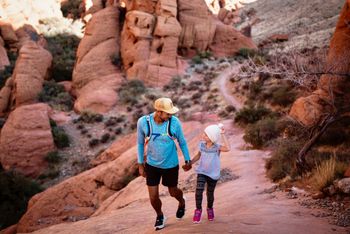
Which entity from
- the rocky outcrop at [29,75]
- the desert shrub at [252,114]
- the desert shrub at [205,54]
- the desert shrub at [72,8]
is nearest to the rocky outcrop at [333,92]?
the desert shrub at [252,114]

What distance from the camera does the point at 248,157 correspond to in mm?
10930

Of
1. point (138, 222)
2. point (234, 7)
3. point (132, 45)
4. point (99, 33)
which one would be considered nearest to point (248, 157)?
point (138, 222)

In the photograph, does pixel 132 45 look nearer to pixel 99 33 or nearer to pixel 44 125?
pixel 99 33

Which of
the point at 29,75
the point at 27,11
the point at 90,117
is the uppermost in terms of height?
the point at 27,11

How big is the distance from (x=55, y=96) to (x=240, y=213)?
24.1 metres

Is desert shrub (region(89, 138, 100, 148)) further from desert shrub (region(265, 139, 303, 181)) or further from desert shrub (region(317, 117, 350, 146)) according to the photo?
desert shrub (region(317, 117, 350, 146))

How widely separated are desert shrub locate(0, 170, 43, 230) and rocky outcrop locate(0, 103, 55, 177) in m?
2.15

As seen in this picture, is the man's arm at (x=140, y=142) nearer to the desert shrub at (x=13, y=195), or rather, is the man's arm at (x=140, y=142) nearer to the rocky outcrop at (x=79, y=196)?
the rocky outcrop at (x=79, y=196)

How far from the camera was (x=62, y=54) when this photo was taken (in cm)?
3772

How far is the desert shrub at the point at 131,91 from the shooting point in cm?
2519

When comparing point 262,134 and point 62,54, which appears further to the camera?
point 62,54

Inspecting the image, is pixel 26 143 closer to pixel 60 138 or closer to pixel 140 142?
pixel 60 138

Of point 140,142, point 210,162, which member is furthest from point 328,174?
point 140,142

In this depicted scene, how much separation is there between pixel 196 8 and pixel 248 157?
2242 centimetres
